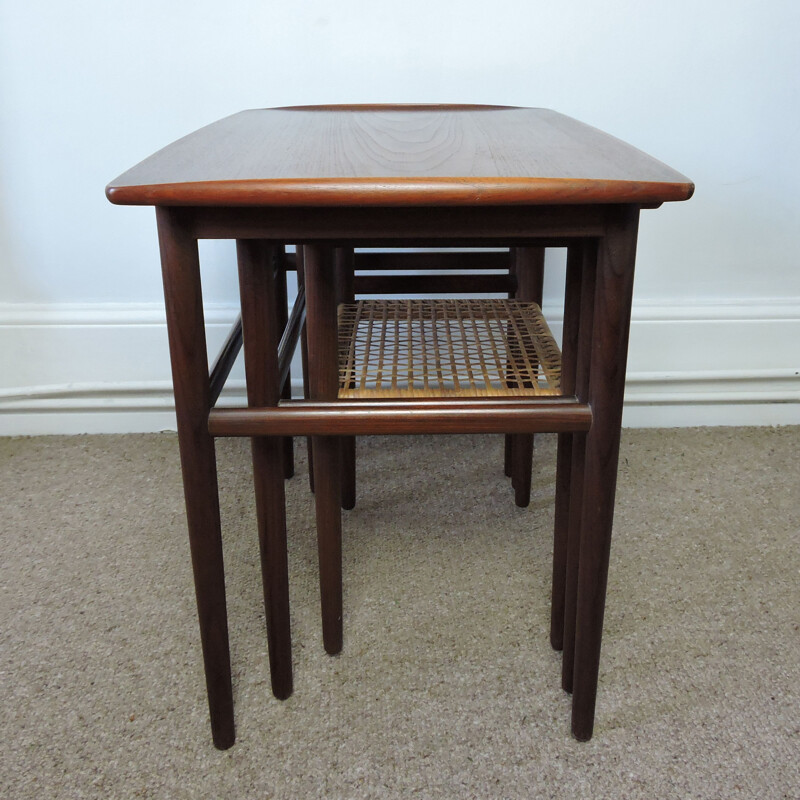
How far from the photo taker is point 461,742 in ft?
→ 2.92

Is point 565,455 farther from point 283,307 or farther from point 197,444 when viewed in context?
point 283,307

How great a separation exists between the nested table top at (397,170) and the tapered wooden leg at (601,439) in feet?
0.22

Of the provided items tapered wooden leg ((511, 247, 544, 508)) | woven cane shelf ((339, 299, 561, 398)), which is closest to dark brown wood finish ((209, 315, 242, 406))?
woven cane shelf ((339, 299, 561, 398))

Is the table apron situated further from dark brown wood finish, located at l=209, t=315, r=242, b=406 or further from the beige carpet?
the beige carpet

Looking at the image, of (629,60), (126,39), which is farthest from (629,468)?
(126,39)

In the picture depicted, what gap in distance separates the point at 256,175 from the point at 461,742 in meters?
0.65

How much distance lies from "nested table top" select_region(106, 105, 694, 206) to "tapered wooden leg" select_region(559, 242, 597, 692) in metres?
0.12

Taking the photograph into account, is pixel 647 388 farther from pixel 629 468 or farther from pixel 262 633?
pixel 262 633

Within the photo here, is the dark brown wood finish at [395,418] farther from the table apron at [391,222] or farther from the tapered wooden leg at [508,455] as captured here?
the tapered wooden leg at [508,455]

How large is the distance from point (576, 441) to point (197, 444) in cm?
41

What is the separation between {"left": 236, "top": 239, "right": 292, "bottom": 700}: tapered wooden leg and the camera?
0.79m

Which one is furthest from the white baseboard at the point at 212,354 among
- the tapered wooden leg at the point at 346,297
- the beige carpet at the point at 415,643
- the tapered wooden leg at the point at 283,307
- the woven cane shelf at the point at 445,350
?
the woven cane shelf at the point at 445,350

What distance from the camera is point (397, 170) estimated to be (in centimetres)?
68

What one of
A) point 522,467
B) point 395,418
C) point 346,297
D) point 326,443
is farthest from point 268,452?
point 522,467
